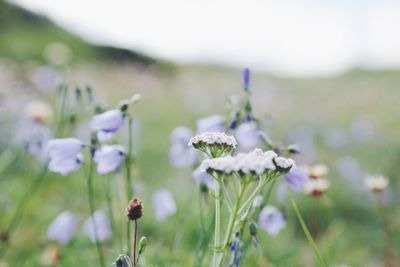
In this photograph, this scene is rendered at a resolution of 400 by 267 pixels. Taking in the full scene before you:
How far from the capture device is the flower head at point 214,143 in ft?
4.92

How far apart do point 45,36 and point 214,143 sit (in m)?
28.9

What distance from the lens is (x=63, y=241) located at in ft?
9.89

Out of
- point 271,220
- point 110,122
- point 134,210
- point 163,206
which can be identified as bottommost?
point 163,206

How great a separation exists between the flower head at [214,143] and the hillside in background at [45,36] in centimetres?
2566

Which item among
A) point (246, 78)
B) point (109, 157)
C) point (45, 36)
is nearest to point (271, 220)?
point (246, 78)

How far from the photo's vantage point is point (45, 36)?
28828 millimetres

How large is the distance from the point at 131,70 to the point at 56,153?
13.9 meters

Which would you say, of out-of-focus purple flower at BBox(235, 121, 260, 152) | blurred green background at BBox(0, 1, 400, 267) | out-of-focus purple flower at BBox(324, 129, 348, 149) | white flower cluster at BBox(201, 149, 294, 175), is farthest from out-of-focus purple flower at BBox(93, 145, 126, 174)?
out-of-focus purple flower at BBox(324, 129, 348, 149)

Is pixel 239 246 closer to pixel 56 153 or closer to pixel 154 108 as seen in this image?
pixel 56 153

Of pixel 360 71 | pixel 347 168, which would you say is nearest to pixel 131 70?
pixel 347 168

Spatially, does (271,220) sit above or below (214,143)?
below

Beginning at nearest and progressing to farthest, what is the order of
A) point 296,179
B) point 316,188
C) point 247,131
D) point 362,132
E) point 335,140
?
point 296,179, point 247,131, point 316,188, point 335,140, point 362,132

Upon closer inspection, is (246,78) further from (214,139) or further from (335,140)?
(335,140)

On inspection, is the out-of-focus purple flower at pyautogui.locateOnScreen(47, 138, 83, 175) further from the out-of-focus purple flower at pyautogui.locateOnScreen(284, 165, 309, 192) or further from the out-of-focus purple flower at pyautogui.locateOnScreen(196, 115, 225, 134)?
the out-of-focus purple flower at pyautogui.locateOnScreen(284, 165, 309, 192)
